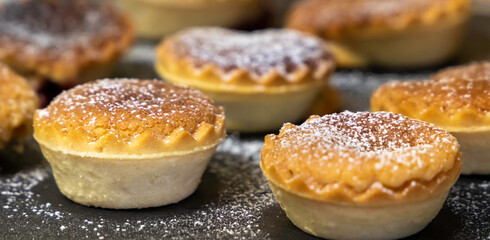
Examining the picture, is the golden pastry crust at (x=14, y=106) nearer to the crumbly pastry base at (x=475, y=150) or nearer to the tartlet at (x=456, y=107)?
the tartlet at (x=456, y=107)

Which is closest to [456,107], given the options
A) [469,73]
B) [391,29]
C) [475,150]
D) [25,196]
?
[475,150]

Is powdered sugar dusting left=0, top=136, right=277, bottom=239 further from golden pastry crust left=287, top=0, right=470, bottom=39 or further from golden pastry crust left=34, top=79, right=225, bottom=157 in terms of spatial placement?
golden pastry crust left=287, top=0, right=470, bottom=39

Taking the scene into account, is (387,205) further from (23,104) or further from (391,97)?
(23,104)

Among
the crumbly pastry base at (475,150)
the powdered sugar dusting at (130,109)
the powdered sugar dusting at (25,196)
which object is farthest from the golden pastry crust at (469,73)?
the powdered sugar dusting at (25,196)

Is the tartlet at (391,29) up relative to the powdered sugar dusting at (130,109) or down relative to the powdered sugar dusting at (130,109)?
down

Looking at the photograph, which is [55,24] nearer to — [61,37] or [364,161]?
[61,37]

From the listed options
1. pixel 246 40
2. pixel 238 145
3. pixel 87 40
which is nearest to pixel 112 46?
pixel 87 40

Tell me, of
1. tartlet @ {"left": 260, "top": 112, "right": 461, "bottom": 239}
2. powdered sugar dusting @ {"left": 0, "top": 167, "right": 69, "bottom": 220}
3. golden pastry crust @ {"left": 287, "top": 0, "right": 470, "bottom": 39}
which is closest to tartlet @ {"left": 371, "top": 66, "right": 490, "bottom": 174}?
tartlet @ {"left": 260, "top": 112, "right": 461, "bottom": 239}
